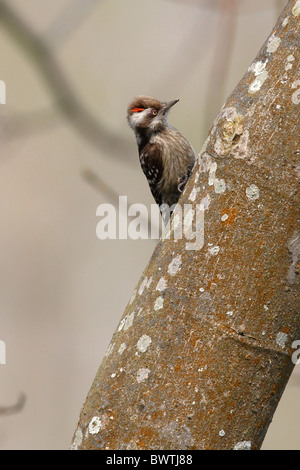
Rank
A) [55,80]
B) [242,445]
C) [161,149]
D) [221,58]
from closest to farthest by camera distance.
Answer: [242,445] < [55,80] < [221,58] < [161,149]

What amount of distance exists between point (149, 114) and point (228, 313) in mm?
2967

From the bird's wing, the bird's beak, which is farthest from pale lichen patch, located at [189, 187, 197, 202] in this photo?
the bird's beak

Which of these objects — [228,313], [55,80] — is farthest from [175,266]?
[55,80]

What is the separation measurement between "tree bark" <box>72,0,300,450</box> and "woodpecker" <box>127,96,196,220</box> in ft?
8.02

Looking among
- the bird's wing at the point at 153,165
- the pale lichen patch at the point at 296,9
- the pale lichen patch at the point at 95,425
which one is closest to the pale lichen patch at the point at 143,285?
the pale lichen patch at the point at 95,425

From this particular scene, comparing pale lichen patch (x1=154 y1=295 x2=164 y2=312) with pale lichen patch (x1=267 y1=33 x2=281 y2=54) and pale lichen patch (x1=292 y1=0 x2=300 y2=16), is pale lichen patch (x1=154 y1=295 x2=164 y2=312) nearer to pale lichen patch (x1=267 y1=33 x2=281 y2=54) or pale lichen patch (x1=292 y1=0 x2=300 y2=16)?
pale lichen patch (x1=267 y1=33 x2=281 y2=54)

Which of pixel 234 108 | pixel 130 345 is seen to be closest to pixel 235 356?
pixel 130 345

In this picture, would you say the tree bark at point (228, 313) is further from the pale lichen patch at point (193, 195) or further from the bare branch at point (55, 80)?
the bare branch at point (55, 80)

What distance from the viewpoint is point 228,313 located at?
1.57 meters

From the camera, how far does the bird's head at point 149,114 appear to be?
14.1 ft

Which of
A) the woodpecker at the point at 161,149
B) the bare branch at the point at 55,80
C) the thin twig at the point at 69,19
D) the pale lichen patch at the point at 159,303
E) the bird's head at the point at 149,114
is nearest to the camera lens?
the pale lichen patch at the point at 159,303

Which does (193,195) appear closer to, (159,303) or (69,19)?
(159,303)

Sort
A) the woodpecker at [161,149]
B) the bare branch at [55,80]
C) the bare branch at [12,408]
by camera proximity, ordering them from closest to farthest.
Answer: the bare branch at [55,80], the bare branch at [12,408], the woodpecker at [161,149]

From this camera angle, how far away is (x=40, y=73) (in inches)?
101
